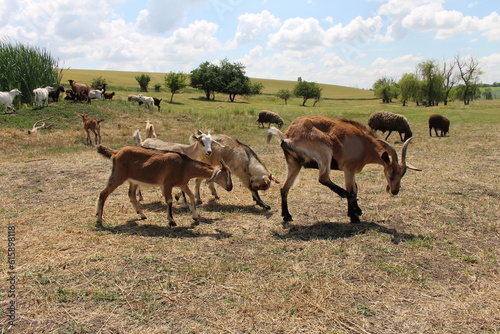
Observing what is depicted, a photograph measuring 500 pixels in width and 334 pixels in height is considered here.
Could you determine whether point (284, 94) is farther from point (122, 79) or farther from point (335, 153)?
point (335, 153)

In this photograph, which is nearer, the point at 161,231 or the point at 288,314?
the point at 288,314

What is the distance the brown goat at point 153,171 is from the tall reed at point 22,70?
22.7m

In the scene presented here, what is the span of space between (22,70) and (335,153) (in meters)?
26.9

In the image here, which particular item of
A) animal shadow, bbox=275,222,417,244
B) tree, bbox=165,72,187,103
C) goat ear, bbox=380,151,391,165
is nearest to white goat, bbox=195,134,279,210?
animal shadow, bbox=275,222,417,244

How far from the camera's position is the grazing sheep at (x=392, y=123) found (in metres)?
23.0

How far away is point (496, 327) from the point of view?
391cm

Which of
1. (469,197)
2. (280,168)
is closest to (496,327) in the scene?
(469,197)

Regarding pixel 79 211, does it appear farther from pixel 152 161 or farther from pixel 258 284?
pixel 258 284

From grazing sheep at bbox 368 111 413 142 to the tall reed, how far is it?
23786 mm

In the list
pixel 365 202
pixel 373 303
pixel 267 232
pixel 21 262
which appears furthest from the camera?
pixel 365 202

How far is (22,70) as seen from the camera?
2634 centimetres

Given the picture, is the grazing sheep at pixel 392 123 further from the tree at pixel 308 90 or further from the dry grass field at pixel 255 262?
the tree at pixel 308 90

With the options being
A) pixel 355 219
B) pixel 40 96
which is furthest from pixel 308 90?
pixel 355 219

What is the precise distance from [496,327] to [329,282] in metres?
1.86
